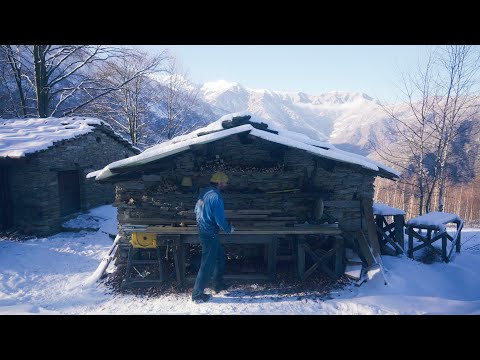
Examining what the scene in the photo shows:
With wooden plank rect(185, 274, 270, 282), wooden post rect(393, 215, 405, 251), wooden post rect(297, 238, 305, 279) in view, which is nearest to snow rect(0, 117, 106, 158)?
wooden plank rect(185, 274, 270, 282)

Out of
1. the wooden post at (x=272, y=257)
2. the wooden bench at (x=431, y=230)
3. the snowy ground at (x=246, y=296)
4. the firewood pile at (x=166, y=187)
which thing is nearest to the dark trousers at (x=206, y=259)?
the snowy ground at (x=246, y=296)

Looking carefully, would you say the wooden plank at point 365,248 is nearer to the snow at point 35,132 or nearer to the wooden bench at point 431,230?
the wooden bench at point 431,230

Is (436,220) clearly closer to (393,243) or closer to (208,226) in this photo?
(393,243)

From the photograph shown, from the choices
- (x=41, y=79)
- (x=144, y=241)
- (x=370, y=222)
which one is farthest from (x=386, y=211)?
(x=41, y=79)

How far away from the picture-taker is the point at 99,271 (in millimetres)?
6930

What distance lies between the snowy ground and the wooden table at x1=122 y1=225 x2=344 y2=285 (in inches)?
24.6

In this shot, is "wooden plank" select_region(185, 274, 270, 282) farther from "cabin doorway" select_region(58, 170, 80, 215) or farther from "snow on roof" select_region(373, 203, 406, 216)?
"cabin doorway" select_region(58, 170, 80, 215)

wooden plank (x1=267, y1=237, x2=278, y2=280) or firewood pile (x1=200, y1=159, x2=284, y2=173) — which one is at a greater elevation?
firewood pile (x1=200, y1=159, x2=284, y2=173)

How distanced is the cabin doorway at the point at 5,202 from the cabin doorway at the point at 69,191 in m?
1.65

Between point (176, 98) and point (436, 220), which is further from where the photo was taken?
point (176, 98)

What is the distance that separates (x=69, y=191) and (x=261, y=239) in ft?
32.2

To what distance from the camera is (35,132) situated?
11.8 meters

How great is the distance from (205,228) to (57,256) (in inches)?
246

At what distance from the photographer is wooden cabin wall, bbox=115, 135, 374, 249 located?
659 cm
